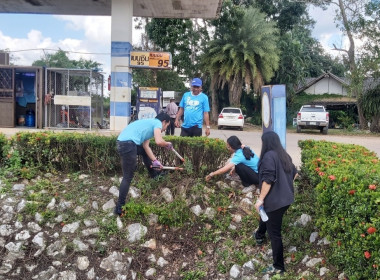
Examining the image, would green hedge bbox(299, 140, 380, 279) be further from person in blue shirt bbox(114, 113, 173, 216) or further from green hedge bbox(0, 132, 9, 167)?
green hedge bbox(0, 132, 9, 167)

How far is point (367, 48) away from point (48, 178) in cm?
2370

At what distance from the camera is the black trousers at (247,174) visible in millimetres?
5656

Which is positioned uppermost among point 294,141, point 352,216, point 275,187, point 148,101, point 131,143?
point 148,101

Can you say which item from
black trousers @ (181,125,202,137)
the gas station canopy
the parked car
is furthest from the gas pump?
the parked car

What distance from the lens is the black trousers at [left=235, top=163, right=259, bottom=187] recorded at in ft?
18.6

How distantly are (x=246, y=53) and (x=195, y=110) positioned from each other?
67.0ft

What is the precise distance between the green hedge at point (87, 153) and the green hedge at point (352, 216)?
197cm

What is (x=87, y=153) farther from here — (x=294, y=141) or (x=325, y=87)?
(x=325, y=87)

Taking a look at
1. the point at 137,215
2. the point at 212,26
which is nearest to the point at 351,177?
the point at 137,215

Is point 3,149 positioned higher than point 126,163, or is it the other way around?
point 3,149

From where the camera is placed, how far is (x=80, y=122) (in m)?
15.2

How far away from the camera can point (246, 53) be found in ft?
86.3

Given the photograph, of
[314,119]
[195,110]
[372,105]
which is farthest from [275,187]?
[372,105]

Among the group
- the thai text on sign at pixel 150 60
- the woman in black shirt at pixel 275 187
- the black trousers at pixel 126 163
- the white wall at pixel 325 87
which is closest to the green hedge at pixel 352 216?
the woman in black shirt at pixel 275 187
